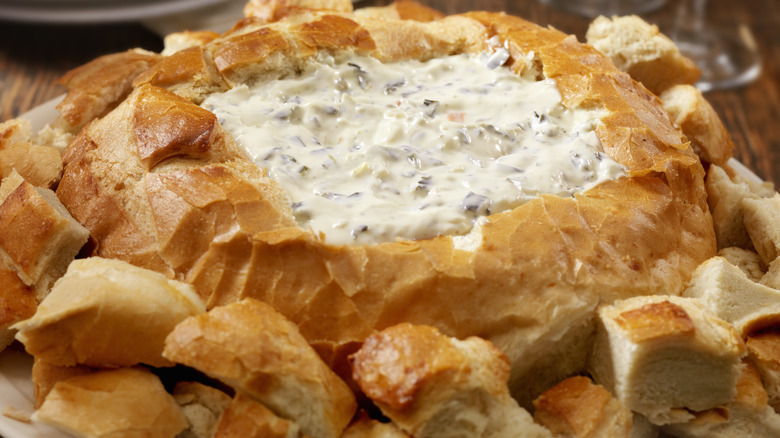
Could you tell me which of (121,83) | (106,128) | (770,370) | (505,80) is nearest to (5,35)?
(121,83)

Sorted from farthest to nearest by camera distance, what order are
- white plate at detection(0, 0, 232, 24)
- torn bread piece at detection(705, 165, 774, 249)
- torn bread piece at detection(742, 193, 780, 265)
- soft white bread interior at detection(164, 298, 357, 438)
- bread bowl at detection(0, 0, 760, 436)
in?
white plate at detection(0, 0, 232, 24) → torn bread piece at detection(705, 165, 774, 249) → torn bread piece at detection(742, 193, 780, 265) → bread bowl at detection(0, 0, 760, 436) → soft white bread interior at detection(164, 298, 357, 438)

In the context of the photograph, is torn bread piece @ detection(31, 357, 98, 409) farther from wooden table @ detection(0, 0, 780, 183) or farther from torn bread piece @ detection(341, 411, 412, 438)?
wooden table @ detection(0, 0, 780, 183)

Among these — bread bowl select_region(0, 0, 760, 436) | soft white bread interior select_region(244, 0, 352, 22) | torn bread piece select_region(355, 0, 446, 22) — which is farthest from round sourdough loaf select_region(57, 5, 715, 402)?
torn bread piece select_region(355, 0, 446, 22)

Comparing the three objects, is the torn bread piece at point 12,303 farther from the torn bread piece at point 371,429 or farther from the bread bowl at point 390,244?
the torn bread piece at point 371,429

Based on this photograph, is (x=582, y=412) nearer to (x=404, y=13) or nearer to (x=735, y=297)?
(x=735, y=297)

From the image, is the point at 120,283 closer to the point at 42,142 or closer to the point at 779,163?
the point at 42,142
